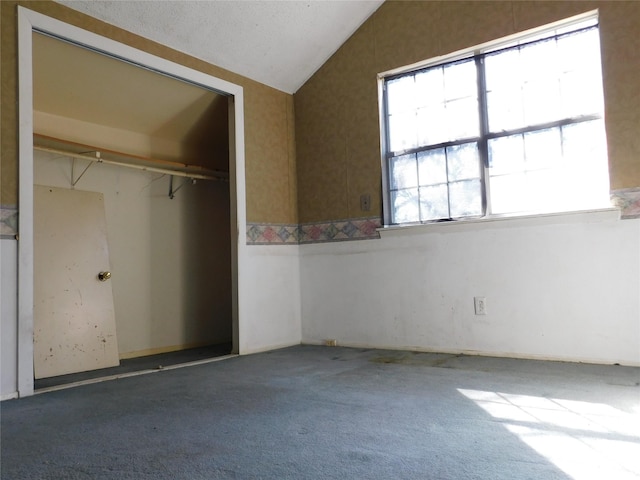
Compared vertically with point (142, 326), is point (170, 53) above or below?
above

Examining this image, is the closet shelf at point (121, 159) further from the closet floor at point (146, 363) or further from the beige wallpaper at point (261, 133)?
the closet floor at point (146, 363)

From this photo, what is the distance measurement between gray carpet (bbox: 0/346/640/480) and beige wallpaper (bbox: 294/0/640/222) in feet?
5.65

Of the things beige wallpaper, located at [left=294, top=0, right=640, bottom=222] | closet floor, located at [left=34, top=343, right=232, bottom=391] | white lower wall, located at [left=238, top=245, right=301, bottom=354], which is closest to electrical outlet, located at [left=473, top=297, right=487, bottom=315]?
beige wallpaper, located at [left=294, top=0, right=640, bottom=222]

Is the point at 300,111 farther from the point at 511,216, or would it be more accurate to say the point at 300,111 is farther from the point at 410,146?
the point at 511,216

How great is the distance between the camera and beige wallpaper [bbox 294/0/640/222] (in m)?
3.38

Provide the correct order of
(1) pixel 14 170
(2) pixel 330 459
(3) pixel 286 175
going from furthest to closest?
1. (3) pixel 286 175
2. (1) pixel 14 170
3. (2) pixel 330 459

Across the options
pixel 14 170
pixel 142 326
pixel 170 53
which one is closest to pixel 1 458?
pixel 14 170

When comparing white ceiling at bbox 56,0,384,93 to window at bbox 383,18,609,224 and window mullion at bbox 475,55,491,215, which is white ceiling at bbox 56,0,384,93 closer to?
window at bbox 383,18,609,224

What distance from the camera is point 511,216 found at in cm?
377

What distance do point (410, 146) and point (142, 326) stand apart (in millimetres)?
3058

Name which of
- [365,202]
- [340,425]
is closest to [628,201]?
[365,202]

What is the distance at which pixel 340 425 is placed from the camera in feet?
7.15

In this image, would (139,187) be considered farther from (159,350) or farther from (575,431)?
(575,431)

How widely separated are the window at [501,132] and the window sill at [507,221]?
104 mm
